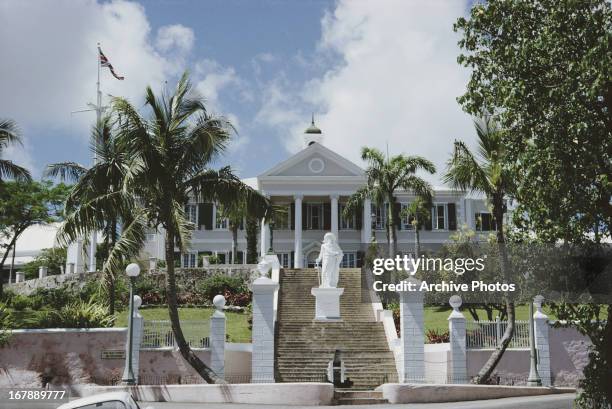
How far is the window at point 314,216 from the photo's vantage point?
1622 inches

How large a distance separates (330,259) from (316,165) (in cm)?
1716

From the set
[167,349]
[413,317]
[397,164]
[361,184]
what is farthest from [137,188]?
[361,184]

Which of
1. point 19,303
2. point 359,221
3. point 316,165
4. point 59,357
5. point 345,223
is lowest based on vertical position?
point 59,357

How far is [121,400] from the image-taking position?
9312mm

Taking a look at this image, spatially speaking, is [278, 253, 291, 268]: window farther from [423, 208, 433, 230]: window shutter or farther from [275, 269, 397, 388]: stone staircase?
[275, 269, 397, 388]: stone staircase

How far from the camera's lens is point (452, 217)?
42.1m

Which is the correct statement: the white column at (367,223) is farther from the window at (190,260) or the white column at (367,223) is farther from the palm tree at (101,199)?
the palm tree at (101,199)

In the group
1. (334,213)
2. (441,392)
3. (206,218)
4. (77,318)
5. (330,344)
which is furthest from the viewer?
(206,218)

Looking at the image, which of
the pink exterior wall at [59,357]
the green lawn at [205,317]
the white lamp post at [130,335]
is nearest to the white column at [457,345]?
the green lawn at [205,317]

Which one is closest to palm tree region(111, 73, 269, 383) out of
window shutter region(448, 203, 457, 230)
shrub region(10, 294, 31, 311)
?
shrub region(10, 294, 31, 311)

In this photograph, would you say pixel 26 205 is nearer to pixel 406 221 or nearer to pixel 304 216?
pixel 304 216

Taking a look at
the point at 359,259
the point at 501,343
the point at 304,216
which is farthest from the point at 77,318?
the point at 359,259

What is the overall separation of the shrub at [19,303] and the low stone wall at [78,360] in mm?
11470

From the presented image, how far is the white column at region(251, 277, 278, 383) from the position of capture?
56.3ft
